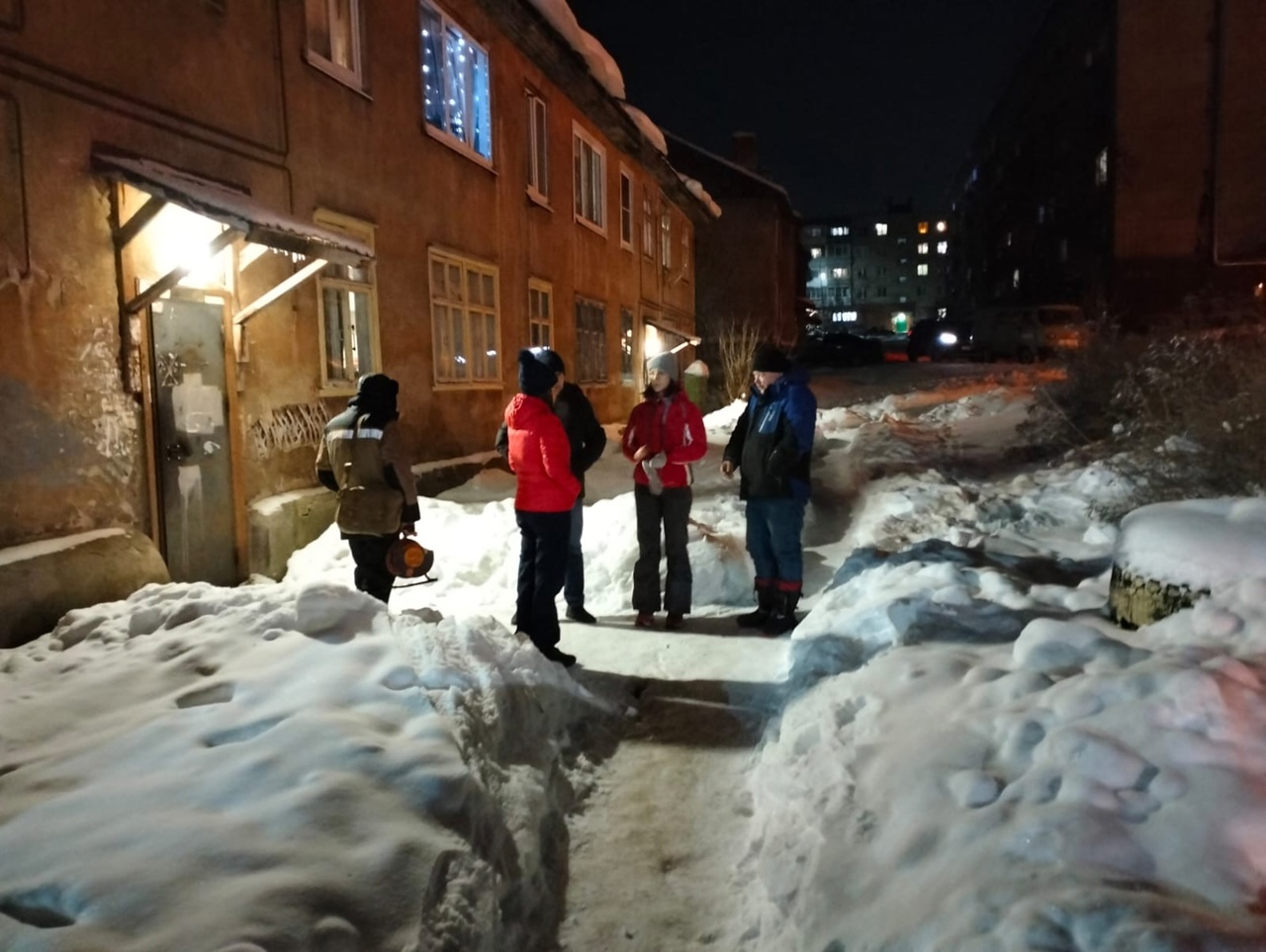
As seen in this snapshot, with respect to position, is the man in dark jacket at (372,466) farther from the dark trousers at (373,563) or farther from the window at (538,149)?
the window at (538,149)

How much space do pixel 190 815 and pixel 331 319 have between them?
266 inches

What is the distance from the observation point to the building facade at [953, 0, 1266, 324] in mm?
26953

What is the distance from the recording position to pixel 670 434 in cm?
641

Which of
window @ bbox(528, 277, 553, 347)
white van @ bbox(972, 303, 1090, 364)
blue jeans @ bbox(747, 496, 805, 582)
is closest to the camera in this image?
blue jeans @ bbox(747, 496, 805, 582)

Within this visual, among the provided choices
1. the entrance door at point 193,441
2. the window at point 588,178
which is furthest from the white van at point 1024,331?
the entrance door at point 193,441

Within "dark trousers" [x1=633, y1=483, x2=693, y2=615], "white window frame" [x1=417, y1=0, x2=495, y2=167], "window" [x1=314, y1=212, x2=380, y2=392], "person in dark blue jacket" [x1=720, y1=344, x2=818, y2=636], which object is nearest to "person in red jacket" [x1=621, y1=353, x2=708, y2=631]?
"dark trousers" [x1=633, y1=483, x2=693, y2=615]

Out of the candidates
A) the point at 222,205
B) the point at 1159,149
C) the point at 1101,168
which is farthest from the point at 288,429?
the point at 1101,168

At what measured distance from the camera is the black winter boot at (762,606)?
254 inches

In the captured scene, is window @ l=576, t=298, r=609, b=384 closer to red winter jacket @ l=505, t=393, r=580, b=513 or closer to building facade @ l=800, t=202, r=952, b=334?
red winter jacket @ l=505, t=393, r=580, b=513

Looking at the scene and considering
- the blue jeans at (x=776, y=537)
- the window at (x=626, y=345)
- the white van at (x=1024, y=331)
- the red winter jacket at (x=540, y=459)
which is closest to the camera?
the red winter jacket at (x=540, y=459)

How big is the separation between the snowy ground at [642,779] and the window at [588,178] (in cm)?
1253

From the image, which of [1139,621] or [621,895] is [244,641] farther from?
[1139,621]

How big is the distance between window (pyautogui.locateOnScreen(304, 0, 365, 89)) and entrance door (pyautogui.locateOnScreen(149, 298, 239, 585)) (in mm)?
3137

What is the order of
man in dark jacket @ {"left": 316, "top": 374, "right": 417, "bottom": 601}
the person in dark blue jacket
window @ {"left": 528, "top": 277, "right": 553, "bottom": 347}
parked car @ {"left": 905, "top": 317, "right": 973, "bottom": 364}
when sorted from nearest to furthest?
man in dark jacket @ {"left": 316, "top": 374, "right": 417, "bottom": 601} → the person in dark blue jacket → window @ {"left": 528, "top": 277, "right": 553, "bottom": 347} → parked car @ {"left": 905, "top": 317, "right": 973, "bottom": 364}
